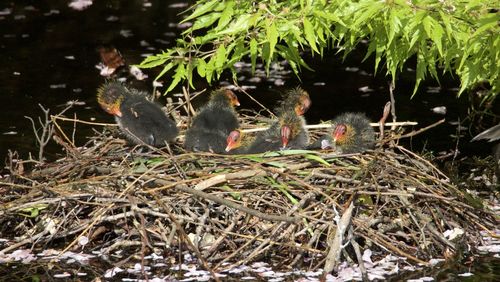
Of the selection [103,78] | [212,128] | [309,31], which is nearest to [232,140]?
[212,128]

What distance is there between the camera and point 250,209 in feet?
28.9

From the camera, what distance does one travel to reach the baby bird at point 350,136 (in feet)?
32.0

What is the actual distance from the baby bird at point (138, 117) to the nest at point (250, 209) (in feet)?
0.61

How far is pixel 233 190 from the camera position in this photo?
932 centimetres

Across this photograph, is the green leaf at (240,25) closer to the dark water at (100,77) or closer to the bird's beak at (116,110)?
the bird's beak at (116,110)

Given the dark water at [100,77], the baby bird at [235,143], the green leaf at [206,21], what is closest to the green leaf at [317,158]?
the baby bird at [235,143]

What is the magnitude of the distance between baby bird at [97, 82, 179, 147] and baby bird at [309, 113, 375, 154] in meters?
1.33

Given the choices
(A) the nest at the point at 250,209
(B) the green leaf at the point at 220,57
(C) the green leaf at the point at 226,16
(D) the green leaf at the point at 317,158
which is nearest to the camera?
(A) the nest at the point at 250,209

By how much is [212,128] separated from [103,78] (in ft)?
22.9

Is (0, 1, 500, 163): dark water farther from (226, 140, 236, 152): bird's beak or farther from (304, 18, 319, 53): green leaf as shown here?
(304, 18, 319, 53): green leaf

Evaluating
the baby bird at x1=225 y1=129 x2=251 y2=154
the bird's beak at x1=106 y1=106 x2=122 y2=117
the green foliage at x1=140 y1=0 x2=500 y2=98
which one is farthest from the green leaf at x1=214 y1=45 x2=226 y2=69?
the bird's beak at x1=106 y1=106 x2=122 y2=117

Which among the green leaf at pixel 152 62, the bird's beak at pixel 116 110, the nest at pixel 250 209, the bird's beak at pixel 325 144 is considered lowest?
the nest at pixel 250 209

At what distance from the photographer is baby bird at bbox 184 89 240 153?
997 centimetres

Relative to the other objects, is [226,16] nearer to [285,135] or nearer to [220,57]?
[220,57]
